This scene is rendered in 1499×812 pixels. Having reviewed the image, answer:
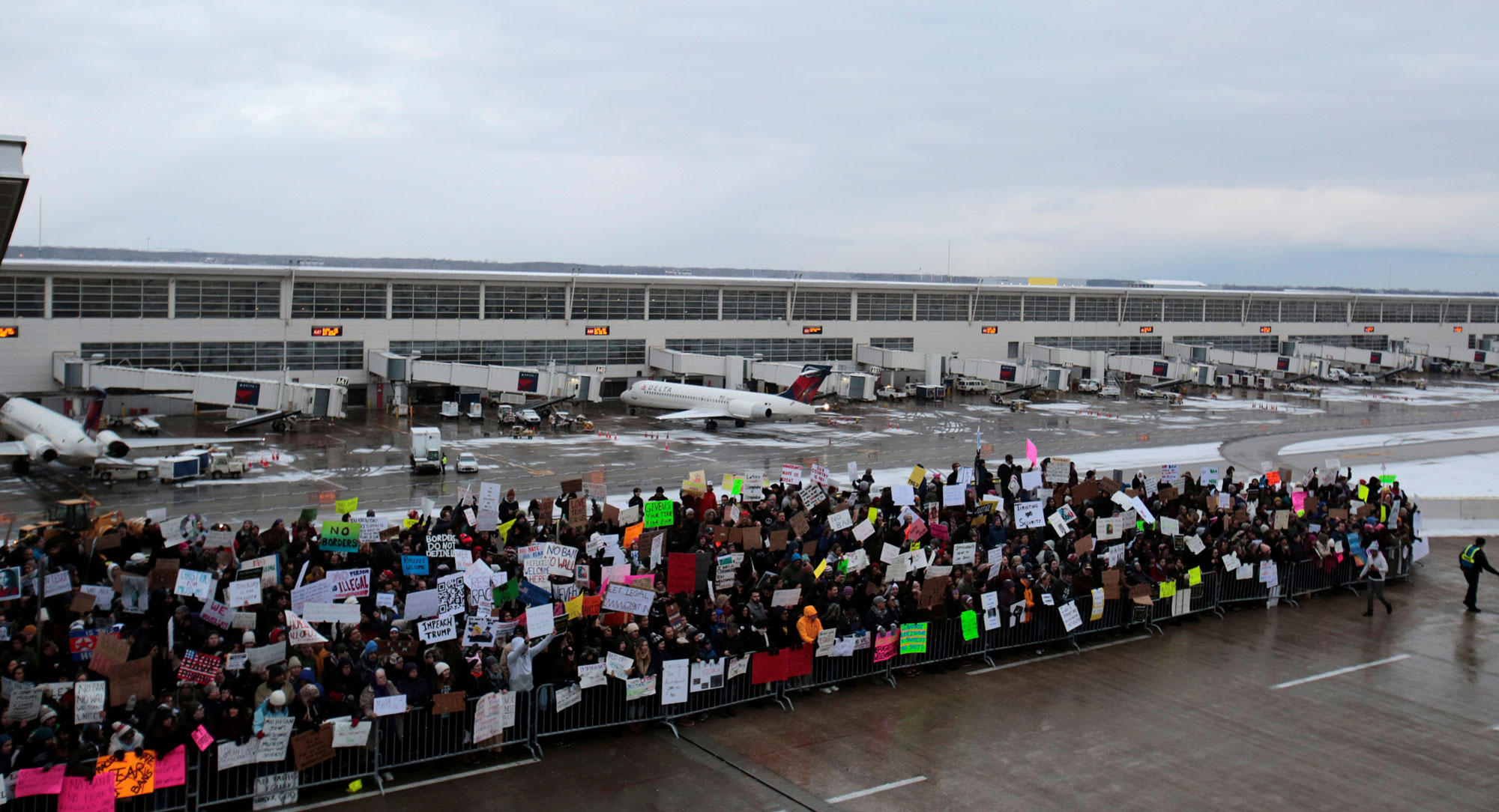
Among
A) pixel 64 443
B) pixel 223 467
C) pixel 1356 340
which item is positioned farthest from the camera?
pixel 1356 340

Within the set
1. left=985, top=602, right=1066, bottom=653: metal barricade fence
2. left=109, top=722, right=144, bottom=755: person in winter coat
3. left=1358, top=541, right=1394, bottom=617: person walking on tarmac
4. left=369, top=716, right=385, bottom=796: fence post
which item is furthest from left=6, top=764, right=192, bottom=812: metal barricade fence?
left=1358, top=541, right=1394, bottom=617: person walking on tarmac

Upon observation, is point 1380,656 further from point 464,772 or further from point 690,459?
point 690,459

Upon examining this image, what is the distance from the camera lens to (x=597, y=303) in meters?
73.9

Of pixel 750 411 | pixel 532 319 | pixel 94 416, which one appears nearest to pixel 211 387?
pixel 94 416

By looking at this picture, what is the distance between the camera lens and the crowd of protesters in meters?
13.2

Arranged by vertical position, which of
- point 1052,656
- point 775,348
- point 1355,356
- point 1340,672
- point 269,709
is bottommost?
point 1052,656

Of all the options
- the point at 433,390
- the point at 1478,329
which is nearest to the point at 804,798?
the point at 433,390

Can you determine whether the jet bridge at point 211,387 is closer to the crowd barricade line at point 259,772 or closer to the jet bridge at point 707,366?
the jet bridge at point 707,366

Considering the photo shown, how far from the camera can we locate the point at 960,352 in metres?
91.0

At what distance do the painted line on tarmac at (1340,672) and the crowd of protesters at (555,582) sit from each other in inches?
132

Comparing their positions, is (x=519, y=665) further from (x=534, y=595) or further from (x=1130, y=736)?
(x=1130, y=736)

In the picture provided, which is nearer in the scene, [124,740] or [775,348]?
[124,740]

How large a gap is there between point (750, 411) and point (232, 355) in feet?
97.0

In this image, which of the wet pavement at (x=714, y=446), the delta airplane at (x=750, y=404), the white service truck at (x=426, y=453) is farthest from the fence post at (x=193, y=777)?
the delta airplane at (x=750, y=404)
